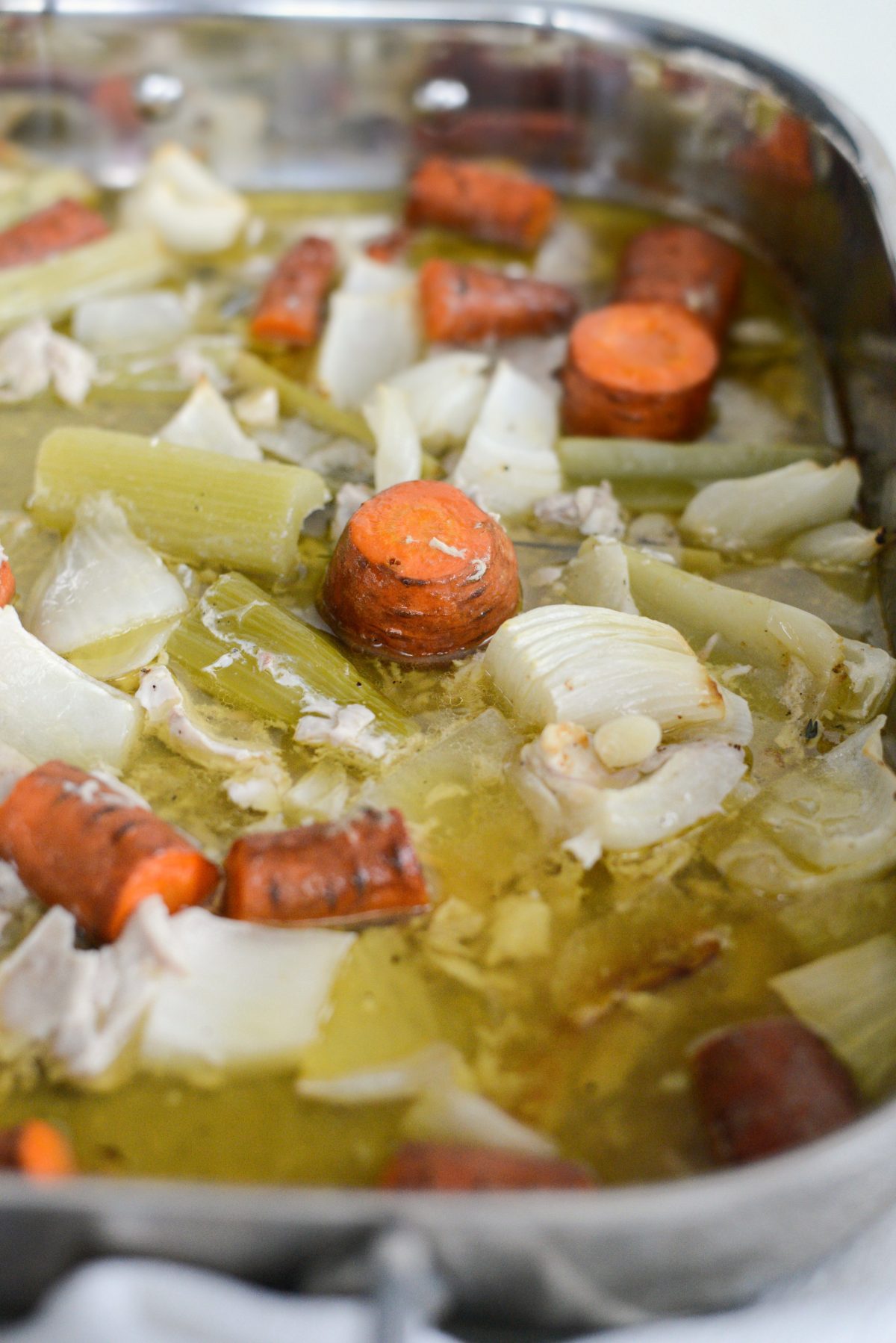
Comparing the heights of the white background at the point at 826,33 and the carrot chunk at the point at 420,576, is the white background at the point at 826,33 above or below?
above

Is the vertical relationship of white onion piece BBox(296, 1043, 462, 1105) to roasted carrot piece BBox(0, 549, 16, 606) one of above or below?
below

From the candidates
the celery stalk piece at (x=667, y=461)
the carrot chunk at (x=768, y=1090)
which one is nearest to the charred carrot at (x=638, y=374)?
the celery stalk piece at (x=667, y=461)

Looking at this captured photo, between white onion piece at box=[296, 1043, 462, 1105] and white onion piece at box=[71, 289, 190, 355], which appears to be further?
white onion piece at box=[71, 289, 190, 355]

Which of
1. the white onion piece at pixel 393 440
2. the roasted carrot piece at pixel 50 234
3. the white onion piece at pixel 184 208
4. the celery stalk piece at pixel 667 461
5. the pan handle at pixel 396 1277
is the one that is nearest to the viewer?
the pan handle at pixel 396 1277

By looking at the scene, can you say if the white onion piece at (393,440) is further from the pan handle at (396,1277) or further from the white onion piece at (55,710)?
the pan handle at (396,1277)

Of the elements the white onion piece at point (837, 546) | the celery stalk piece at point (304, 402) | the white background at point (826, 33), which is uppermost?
the white background at point (826, 33)

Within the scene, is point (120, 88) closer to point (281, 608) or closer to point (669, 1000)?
point (281, 608)

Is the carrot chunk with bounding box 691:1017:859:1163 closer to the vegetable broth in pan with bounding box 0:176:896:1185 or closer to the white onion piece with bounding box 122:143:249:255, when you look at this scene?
the vegetable broth in pan with bounding box 0:176:896:1185

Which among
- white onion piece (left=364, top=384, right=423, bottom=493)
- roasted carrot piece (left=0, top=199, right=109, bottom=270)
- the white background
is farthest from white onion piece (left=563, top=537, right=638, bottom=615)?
the white background
